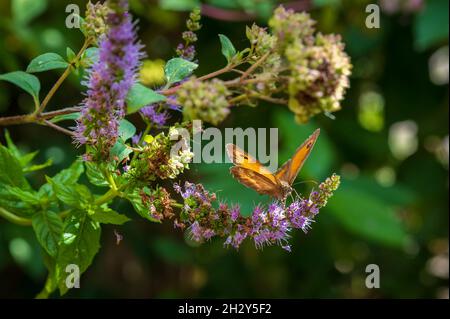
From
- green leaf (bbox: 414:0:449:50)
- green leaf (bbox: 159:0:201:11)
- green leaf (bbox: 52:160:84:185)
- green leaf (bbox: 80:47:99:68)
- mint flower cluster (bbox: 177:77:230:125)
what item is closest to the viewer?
mint flower cluster (bbox: 177:77:230:125)

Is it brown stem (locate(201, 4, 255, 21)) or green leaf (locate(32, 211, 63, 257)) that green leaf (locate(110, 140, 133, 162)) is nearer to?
green leaf (locate(32, 211, 63, 257))

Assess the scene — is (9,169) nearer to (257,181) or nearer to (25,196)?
(25,196)

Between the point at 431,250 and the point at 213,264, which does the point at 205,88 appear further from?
the point at 431,250

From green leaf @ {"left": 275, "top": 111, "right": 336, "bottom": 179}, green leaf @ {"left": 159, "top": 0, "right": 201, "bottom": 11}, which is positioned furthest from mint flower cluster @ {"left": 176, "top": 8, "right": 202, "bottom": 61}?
green leaf @ {"left": 275, "top": 111, "right": 336, "bottom": 179}

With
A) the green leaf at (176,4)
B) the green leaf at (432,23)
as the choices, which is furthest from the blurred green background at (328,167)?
the green leaf at (176,4)

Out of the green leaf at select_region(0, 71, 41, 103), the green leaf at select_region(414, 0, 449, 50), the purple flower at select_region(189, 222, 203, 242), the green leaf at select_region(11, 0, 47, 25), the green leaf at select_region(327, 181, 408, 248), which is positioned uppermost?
the green leaf at select_region(414, 0, 449, 50)

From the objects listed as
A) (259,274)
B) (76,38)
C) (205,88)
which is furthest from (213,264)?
(205,88)

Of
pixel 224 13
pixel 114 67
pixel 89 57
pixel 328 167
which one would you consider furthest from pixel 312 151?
pixel 114 67

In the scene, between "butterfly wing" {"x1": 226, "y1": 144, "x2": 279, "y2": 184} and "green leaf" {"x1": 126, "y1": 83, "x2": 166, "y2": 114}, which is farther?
"butterfly wing" {"x1": 226, "y1": 144, "x2": 279, "y2": 184}
